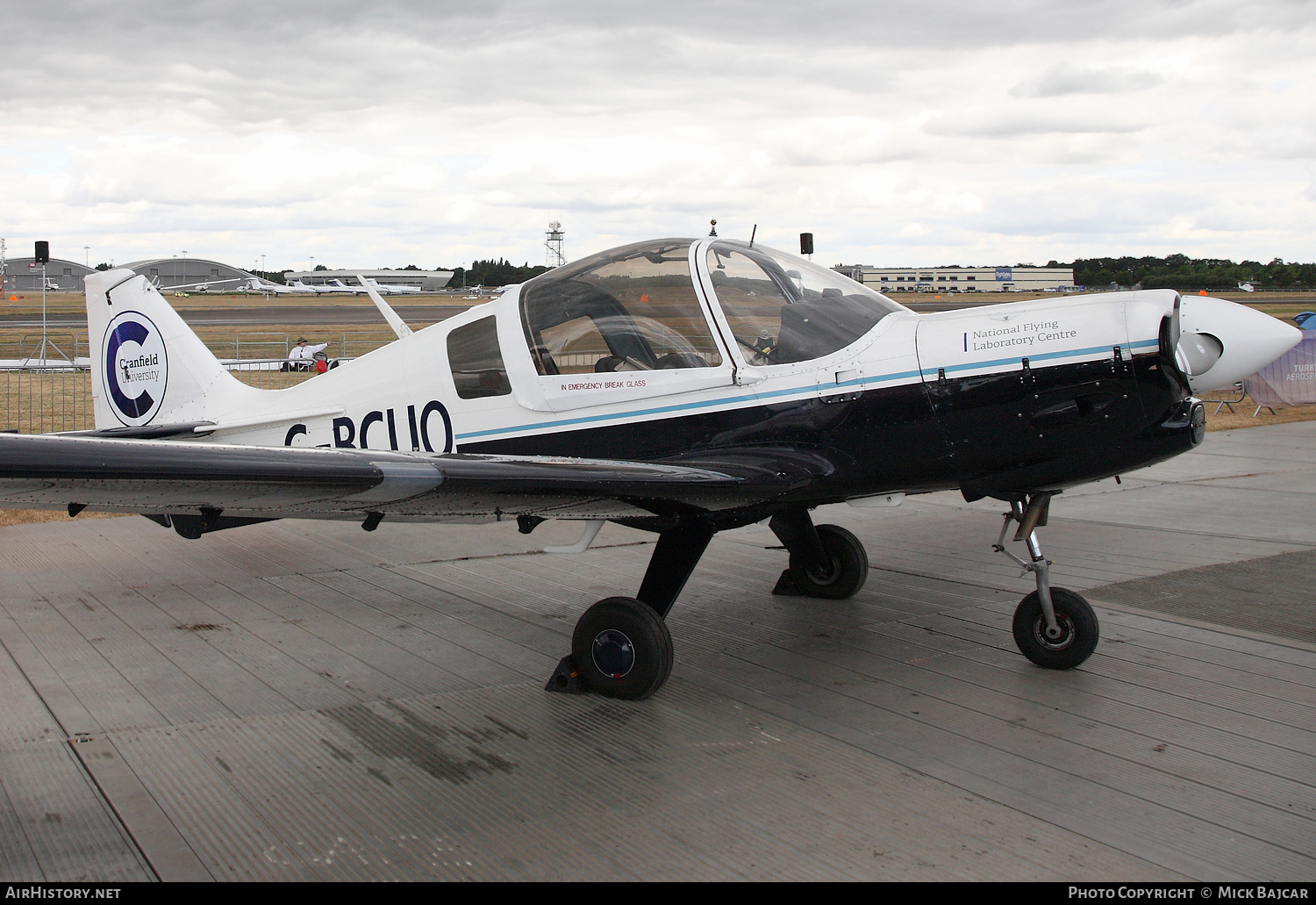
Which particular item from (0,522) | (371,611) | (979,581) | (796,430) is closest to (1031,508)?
(796,430)

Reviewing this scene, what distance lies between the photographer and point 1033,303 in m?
4.71

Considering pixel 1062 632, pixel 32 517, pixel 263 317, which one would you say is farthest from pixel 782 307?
pixel 263 317

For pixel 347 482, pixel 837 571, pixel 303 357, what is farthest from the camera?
pixel 303 357

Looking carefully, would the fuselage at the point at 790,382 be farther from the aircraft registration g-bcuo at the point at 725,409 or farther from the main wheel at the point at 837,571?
the main wheel at the point at 837,571

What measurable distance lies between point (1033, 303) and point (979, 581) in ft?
8.44

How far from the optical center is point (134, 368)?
268 inches

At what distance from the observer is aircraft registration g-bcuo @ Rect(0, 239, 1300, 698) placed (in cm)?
434

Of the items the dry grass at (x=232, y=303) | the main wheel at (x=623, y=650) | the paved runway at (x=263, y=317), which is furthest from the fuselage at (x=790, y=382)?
the dry grass at (x=232, y=303)

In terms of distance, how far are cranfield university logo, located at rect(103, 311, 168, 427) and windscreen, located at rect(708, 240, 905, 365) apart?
3956 millimetres

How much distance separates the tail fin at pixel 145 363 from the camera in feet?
21.8

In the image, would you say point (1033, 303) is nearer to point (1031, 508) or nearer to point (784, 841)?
point (1031, 508)

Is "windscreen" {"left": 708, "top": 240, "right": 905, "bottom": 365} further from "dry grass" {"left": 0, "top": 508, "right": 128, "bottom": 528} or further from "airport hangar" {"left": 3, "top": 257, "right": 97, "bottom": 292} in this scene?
"airport hangar" {"left": 3, "top": 257, "right": 97, "bottom": 292}

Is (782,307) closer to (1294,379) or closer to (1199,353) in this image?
(1199,353)

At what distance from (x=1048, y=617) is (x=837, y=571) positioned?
169 centimetres
